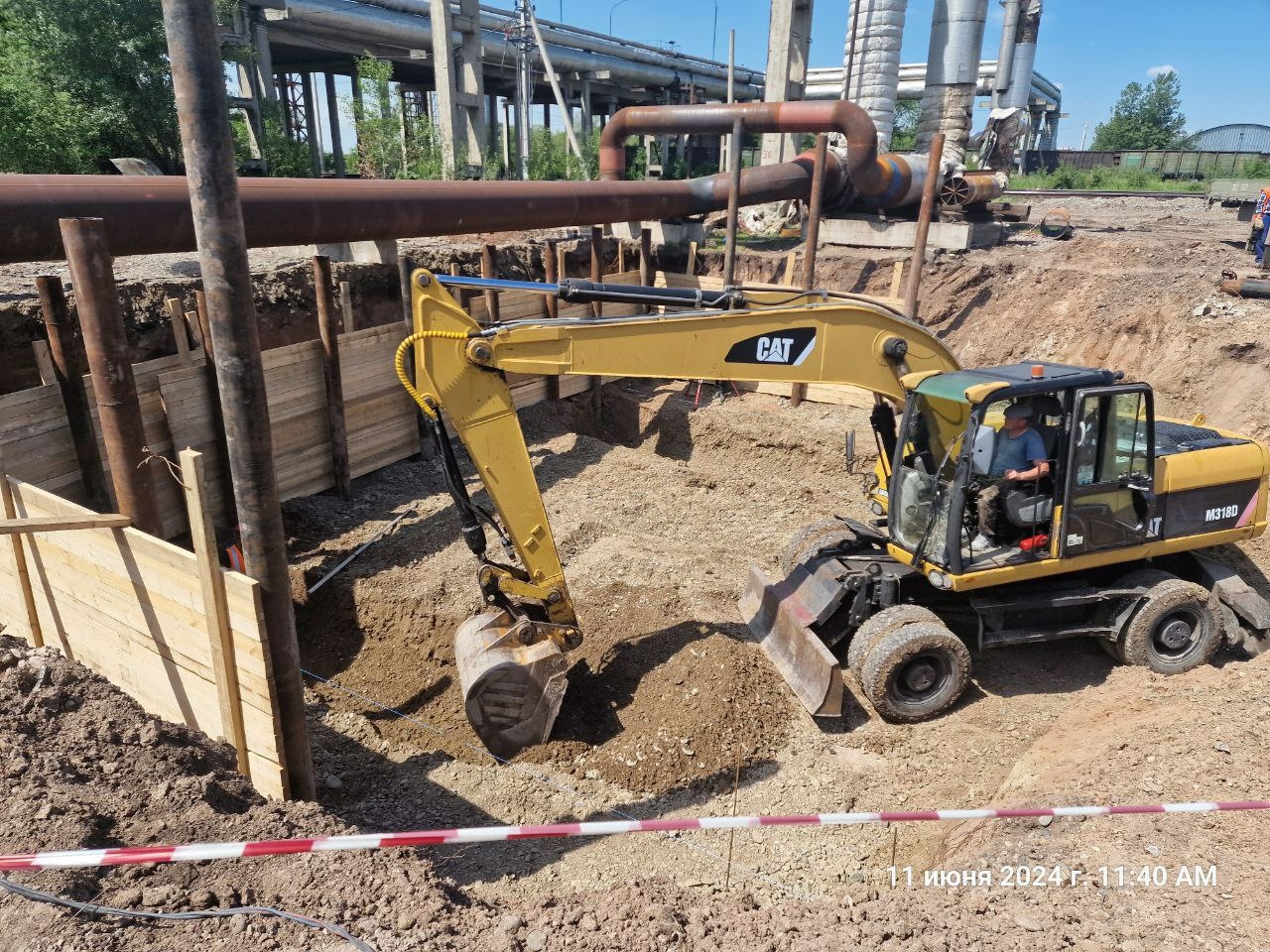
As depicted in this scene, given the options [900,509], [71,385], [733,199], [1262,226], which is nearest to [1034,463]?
[900,509]

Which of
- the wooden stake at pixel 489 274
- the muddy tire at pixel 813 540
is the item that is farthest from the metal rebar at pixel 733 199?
the muddy tire at pixel 813 540

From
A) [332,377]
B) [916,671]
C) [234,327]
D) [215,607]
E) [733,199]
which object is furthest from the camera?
[733,199]

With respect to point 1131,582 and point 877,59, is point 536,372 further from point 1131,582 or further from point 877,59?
point 877,59

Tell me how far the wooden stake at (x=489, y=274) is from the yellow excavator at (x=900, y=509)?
4783 millimetres

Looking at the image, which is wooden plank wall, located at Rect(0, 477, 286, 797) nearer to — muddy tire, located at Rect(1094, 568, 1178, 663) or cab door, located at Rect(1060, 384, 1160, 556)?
cab door, located at Rect(1060, 384, 1160, 556)

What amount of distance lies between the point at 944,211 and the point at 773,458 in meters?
7.76

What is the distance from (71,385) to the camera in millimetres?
6633

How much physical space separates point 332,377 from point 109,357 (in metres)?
4.20

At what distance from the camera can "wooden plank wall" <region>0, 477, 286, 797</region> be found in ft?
13.8

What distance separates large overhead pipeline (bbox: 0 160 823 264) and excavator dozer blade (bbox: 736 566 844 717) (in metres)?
5.60

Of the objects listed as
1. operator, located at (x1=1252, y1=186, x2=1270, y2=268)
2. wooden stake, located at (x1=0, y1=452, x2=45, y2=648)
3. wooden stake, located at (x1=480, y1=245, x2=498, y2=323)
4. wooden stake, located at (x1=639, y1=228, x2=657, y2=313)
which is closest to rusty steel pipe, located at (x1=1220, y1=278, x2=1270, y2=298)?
operator, located at (x1=1252, y1=186, x2=1270, y2=268)

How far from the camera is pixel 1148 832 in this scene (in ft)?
14.4

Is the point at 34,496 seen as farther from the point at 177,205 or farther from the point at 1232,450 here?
the point at 1232,450

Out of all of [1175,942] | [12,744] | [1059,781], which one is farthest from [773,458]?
[12,744]
